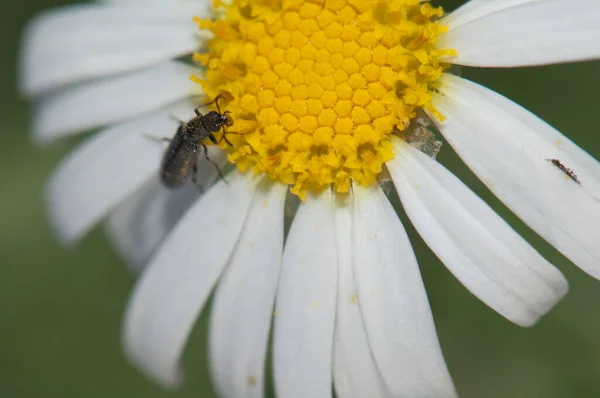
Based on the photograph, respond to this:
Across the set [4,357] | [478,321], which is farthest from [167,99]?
[4,357]

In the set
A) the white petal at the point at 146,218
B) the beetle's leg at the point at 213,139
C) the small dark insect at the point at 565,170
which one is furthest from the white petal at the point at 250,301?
the small dark insect at the point at 565,170

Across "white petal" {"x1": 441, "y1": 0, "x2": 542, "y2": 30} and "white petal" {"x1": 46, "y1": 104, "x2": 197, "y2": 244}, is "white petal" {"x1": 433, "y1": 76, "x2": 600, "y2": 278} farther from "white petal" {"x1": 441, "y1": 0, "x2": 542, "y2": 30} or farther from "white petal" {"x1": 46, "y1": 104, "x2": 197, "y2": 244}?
"white petal" {"x1": 46, "y1": 104, "x2": 197, "y2": 244}

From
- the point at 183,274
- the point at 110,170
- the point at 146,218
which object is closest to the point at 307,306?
the point at 183,274

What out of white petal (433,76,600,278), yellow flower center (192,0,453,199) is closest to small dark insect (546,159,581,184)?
white petal (433,76,600,278)

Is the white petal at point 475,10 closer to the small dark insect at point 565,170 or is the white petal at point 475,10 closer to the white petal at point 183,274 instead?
the small dark insect at point 565,170

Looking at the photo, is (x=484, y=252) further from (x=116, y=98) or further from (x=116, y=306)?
(x=116, y=306)

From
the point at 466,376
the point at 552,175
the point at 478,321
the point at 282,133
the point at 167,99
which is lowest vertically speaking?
the point at 466,376

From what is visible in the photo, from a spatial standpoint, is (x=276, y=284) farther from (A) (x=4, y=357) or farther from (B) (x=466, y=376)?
(A) (x=4, y=357)
